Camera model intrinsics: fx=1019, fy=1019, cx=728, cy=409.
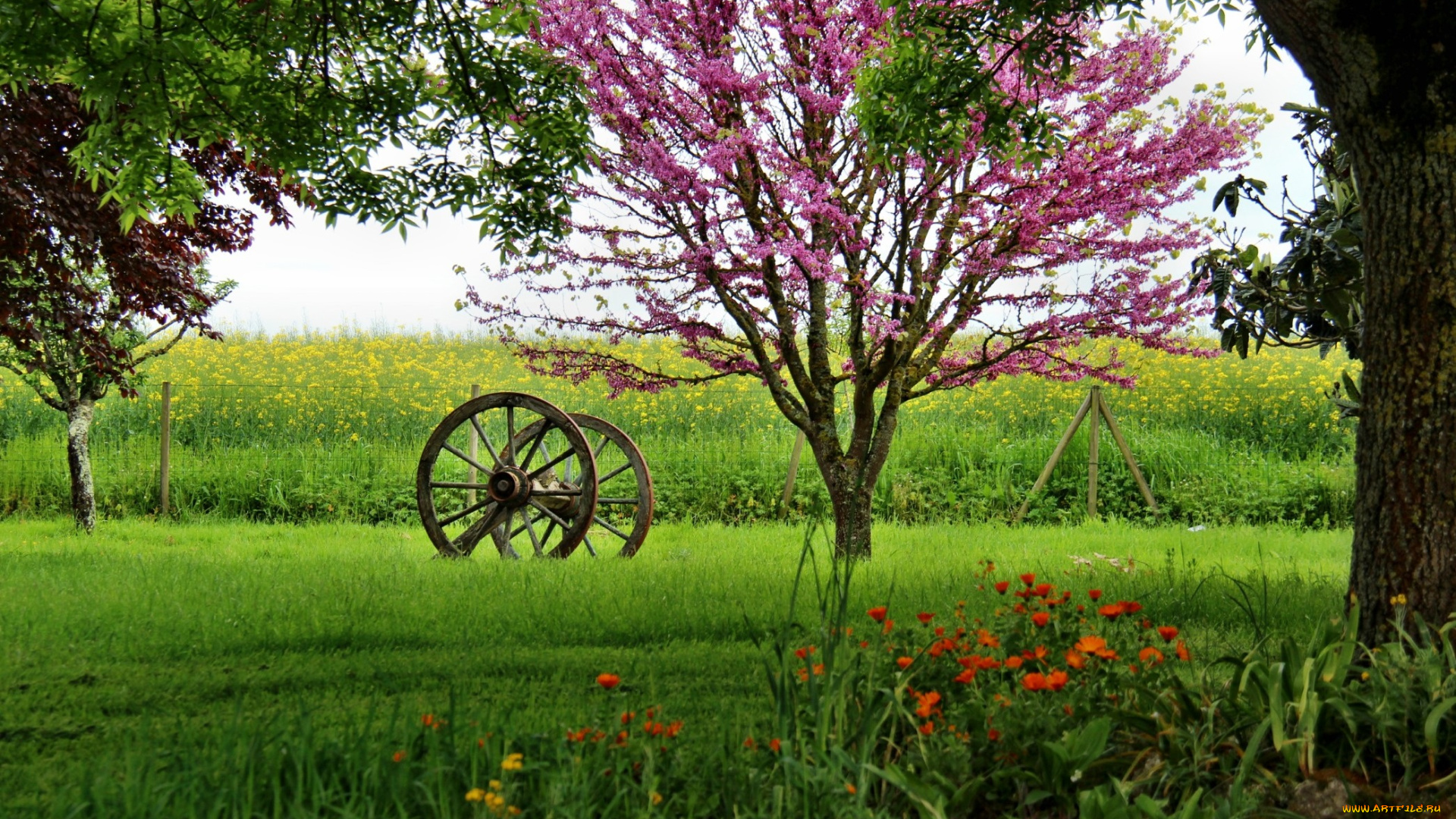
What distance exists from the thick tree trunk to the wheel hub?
506 centimetres

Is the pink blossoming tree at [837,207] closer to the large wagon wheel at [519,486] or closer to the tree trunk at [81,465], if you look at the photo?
the large wagon wheel at [519,486]

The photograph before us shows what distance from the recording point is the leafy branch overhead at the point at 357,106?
5.04m

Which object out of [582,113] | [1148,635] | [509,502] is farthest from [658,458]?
[1148,635]

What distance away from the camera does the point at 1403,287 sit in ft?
10.5

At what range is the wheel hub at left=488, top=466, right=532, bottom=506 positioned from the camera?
6.96 m

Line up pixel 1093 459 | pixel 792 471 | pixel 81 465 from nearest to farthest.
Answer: pixel 81 465, pixel 792 471, pixel 1093 459

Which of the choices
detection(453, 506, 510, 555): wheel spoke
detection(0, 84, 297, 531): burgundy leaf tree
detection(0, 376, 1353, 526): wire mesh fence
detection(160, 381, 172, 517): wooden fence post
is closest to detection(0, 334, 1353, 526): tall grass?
detection(0, 376, 1353, 526): wire mesh fence

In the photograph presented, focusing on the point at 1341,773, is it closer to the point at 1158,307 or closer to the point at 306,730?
the point at 306,730

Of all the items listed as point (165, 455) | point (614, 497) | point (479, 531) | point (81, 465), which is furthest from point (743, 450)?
point (81, 465)

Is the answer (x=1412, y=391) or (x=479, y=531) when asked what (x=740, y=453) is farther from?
(x=1412, y=391)

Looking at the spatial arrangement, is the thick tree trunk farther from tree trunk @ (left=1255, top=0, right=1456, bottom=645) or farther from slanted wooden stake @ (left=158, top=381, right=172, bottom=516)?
slanted wooden stake @ (left=158, top=381, right=172, bottom=516)

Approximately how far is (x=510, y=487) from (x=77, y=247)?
3.13 m

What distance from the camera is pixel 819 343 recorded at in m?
6.82

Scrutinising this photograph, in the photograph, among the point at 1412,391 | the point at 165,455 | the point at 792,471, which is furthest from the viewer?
the point at 165,455
